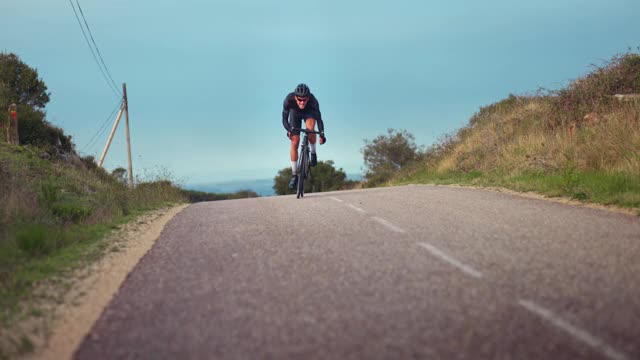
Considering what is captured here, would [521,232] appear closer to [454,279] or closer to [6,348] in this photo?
[454,279]

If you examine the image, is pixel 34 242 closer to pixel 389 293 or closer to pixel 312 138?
pixel 389 293

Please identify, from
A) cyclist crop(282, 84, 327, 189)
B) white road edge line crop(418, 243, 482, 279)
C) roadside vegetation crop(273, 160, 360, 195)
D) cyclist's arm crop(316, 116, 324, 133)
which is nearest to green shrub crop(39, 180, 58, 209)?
cyclist crop(282, 84, 327, 189)

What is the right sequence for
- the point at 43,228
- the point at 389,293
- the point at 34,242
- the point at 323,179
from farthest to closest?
the point at 323,179 < the point at 43,228 < the point at 34,242 < the point at 389,293

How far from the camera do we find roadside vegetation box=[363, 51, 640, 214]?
11570 mm

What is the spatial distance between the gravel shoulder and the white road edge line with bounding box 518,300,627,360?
10.4 feet

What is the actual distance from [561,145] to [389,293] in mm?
11259

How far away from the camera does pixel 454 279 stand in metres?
5.41

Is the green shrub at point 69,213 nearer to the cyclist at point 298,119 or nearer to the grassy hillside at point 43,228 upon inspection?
the grassy hillside at point 43,228

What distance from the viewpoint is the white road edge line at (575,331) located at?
3607 millimetres

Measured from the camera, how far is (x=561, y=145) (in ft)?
48.9

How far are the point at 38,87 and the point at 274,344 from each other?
39879 mm

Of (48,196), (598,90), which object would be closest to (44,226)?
(48,196)

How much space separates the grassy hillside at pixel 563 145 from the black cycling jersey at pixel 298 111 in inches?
177

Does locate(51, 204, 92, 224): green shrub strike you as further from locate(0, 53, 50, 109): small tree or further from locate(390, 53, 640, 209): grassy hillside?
locate(0, 53, 50, 109): small tree
